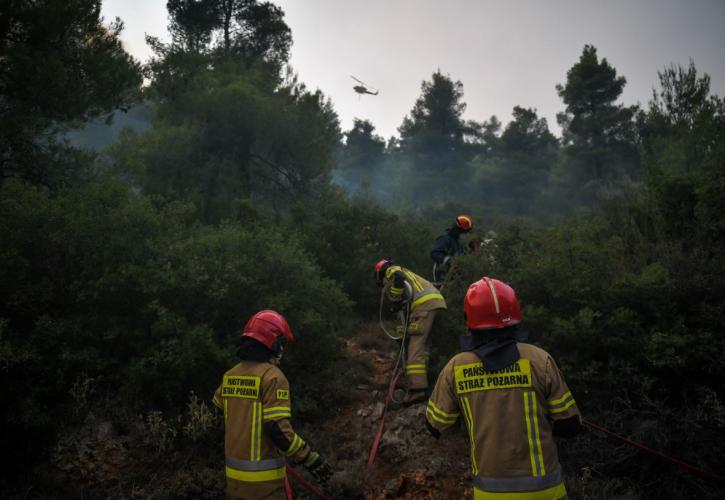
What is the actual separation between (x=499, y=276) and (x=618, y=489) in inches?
116

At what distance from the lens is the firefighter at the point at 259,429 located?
305 cm

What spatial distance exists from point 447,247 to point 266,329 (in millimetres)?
5431

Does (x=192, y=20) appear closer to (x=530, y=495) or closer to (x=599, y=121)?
(x=530, y=495)

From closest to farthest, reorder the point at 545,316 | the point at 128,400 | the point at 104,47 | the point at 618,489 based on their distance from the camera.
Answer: the point at 618,489 → the point at 128,400 → the point at 545,316 → the point at 104,47

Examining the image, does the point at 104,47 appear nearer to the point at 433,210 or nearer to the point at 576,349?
the point at 576,349

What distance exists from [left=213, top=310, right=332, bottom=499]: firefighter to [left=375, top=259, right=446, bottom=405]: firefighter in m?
2.28

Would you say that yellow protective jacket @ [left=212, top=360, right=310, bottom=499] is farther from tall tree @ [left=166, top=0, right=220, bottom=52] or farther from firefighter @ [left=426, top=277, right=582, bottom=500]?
tall tree @ [left=166, top=0, right=220, bottom=52]

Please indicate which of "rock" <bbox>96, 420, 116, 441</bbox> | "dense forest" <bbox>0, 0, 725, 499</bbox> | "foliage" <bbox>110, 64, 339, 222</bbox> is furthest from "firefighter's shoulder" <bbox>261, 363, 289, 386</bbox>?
"foliage" <bbox>110, 64, 339, 222</bbox>

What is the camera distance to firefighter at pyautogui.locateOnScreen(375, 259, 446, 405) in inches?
209

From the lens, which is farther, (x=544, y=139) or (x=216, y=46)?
(x=544, y=139)

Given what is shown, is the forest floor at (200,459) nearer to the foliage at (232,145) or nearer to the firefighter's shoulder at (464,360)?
the firefighter's shoulder at (464,360)

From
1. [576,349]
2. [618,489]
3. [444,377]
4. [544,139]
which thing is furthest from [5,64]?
[544,139]

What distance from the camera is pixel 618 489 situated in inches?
162

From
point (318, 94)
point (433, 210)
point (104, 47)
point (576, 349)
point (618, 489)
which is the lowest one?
point (618, 489)
